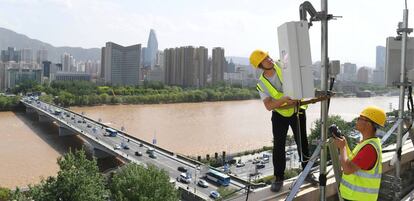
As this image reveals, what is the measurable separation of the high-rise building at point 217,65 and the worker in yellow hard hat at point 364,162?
128 ft

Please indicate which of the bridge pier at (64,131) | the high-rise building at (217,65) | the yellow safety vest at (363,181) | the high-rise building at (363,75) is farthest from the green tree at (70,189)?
the high-rise building at (363,75)

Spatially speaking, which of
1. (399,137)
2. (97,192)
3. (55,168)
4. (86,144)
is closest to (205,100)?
(86,144)

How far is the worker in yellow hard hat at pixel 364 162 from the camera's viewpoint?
3.64ft

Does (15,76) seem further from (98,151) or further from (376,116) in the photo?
(376,116)

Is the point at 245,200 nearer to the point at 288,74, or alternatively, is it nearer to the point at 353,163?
the point at 353,163

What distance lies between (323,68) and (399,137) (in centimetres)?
102

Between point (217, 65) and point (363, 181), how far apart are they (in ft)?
131

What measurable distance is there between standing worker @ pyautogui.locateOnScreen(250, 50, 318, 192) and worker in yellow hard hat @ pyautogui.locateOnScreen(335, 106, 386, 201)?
20 cm

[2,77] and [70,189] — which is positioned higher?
[2,77]

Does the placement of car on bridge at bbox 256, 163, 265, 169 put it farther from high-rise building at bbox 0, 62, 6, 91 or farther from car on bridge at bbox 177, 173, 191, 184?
high-rise building at bbox 0, 62, 6, 91

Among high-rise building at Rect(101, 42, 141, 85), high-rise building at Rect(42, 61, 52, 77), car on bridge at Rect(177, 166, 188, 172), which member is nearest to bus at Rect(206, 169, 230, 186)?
car on bridge at Rect(177, 166, 188, 172)

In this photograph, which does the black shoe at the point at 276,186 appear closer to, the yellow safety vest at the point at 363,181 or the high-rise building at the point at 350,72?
the yellow safety vest at the point at 363,181

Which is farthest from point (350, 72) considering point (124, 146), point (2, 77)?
point (124, 146)

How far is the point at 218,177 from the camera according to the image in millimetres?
9086
